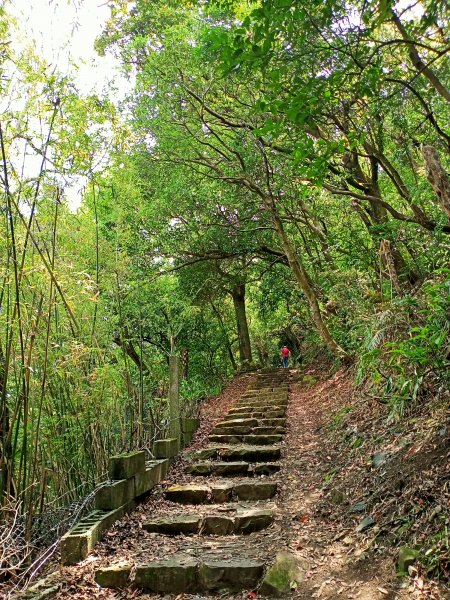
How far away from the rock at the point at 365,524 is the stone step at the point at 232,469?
192 centimetres

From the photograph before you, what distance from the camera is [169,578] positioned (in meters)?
2.84

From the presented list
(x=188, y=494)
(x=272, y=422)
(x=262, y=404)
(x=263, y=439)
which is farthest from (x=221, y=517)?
(x=262, y=404)

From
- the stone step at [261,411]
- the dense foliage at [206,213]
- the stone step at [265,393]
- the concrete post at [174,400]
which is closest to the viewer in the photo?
the dense foliage at [206,213]

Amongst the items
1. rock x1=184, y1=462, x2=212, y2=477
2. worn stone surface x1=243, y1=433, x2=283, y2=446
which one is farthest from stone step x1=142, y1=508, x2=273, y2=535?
worn stone surface x1=243, y1=433, x2=283, y2=446

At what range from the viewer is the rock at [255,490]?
4.16 m

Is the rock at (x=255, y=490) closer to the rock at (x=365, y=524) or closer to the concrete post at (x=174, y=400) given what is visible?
the rock at (x=365, y=524)

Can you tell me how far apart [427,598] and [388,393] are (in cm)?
234

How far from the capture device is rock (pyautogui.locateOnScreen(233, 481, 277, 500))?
416 cm

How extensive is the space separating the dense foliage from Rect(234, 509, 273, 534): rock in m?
1.34

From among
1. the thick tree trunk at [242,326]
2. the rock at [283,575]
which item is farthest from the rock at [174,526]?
the thick tree trunk at [242,326]

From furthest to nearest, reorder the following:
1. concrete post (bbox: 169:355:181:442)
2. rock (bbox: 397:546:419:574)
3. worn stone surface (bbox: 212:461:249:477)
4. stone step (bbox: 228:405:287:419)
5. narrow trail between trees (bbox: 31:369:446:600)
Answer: stone step (bbox: 228:405:287:419), concrete post (bbox: 169:355:181:442), worn stone surface (bbox: 212:461:249:477), narrow trail between trees (bbox: 31:369:446:600), rock (bbox: 397:546:419:574)

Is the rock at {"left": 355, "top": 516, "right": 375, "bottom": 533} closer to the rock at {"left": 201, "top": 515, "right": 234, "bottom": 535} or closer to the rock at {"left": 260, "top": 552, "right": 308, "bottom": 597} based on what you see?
the rock at {"left": 260, "top": 552, "right": 308, "bottom": 597}

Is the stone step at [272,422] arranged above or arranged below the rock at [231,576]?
above

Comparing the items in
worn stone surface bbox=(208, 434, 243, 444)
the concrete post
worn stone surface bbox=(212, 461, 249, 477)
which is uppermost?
the concrete post
